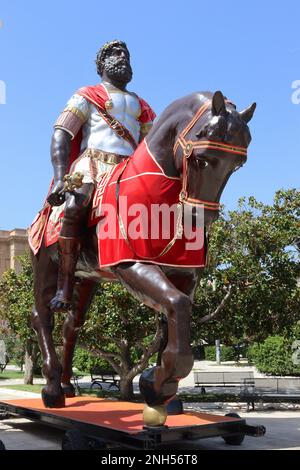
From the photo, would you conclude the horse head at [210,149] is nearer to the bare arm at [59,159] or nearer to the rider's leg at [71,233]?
the rider's leg at [71,233]

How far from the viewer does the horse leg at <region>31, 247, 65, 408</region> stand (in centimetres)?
656

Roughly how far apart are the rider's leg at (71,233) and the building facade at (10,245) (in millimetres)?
49314

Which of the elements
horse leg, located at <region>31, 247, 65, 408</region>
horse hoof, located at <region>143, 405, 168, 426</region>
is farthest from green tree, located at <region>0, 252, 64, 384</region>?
horse hoof, located at <region>143, 405, 168, 426</region>

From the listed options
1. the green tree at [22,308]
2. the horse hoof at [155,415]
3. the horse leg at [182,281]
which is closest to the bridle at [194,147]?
the horse leg at [182,281]

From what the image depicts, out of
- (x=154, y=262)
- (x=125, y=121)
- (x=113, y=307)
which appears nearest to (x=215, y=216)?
(x=154, y=262)

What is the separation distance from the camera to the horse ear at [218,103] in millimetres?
4480

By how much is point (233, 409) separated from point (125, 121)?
8973mm

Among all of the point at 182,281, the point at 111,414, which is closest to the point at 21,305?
the point at 111,414

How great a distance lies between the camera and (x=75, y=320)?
292 inches

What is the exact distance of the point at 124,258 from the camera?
5.07 m

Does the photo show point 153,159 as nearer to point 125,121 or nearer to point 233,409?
point 125,121

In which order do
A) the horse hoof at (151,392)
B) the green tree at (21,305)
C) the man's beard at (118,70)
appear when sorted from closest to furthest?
the horse hoof at (151,392) → the man's beard at (118,70) → the green tree at (21,305)

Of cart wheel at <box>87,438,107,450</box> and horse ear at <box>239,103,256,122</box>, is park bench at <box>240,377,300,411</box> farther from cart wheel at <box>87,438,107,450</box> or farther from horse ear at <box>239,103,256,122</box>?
horse ear at <box>239,103,256,122</box>

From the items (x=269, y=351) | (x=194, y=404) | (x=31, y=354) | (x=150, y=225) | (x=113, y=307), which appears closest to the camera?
(x=150, y=225)
